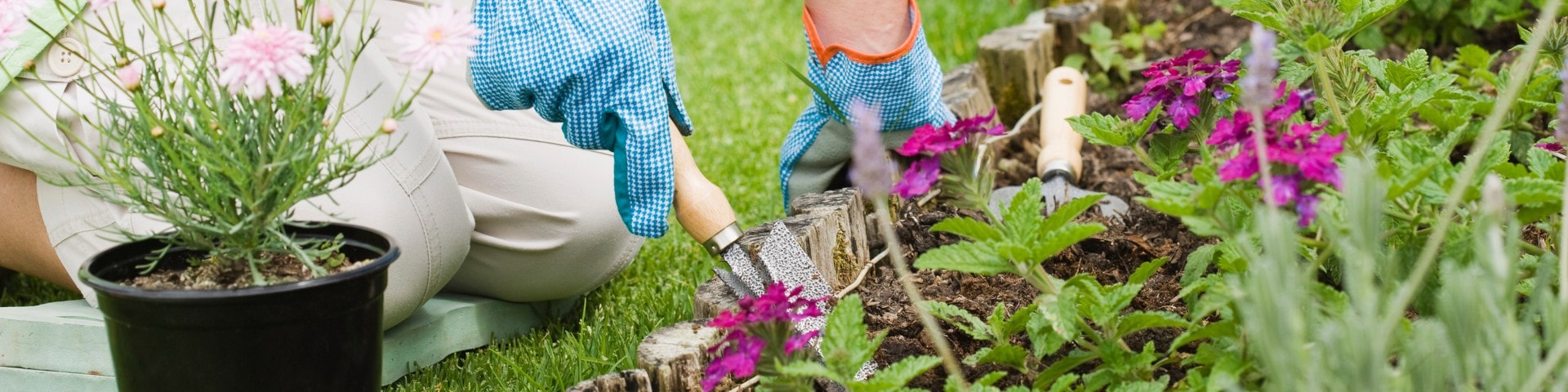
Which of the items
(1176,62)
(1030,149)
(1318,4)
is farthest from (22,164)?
(1030,149)

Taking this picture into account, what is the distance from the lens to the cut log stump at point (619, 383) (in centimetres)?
128

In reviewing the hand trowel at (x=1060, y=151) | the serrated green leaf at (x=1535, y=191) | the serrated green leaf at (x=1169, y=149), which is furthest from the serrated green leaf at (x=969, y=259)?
the hand trowel at (x=1060, y=151)

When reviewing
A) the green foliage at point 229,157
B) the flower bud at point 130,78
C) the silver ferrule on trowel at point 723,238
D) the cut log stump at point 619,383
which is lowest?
the cut log stump at point 619,383

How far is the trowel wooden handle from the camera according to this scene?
1591 mm

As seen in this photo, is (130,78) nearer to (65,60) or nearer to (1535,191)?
(65,60)

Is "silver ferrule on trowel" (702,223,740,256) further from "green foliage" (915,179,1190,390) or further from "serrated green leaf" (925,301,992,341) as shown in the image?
"green foliage" (915,179,1190,390)

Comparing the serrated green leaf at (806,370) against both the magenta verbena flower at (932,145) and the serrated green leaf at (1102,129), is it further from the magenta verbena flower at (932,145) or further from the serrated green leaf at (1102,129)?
the serrated green leaf at (1102,129)

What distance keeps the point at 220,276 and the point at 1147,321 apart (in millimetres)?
886

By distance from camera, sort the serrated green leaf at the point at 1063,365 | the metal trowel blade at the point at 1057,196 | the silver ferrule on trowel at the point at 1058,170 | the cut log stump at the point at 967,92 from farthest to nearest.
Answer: the cut log stump at the point at 967,92
the silver ferrule on trowel at the point at 1058,170
the metal trowel blade at the point at 1057,196
the serrated green leaf at the point at 1063,365

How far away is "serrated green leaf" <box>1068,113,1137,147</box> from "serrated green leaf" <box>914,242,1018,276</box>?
9.9 inches

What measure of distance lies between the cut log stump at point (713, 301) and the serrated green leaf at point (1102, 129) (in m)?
0.46

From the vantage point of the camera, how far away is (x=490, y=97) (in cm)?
156

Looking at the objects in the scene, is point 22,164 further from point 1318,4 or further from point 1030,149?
point 1030,149

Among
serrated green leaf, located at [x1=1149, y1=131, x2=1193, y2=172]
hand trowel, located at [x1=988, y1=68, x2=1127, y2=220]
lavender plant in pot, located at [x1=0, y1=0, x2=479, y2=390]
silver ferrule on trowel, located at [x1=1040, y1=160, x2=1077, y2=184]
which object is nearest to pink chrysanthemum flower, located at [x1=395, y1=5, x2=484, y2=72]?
lavender plant in pot, located at [x1=0, y1=0, x2=479, y2=390]
